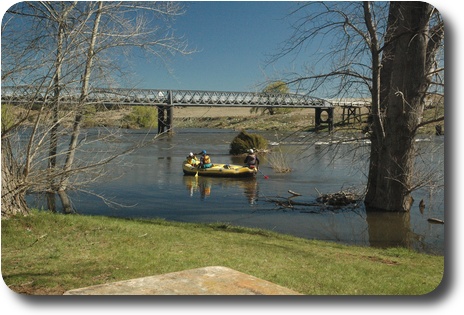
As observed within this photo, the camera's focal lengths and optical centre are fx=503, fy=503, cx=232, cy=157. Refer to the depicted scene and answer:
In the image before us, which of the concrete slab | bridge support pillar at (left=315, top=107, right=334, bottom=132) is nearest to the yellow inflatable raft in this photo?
bridge support pillar at (left=315, top=107, right=334, bottom=132)

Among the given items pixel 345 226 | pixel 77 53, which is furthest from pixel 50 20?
pixel 345 226

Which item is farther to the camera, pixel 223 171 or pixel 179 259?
pixel 223 171

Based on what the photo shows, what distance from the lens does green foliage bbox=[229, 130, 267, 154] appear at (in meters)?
29.9

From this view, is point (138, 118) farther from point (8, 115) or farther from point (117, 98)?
point (8, 115)

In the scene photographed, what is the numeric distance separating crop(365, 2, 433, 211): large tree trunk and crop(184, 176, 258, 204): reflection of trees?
151 inches

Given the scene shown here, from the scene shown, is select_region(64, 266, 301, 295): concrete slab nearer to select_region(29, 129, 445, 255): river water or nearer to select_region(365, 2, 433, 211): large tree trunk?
select_region(29, 129, 445, 255): river water

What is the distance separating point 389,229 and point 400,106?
8.47 ft

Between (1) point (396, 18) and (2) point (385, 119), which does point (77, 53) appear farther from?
(2) point (385, 119)

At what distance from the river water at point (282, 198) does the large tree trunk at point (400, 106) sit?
0.35 metres

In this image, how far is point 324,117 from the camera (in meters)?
12.9

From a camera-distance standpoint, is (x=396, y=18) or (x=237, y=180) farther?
(x=237, y=180)

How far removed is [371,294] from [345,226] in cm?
586

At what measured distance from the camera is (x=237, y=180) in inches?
736

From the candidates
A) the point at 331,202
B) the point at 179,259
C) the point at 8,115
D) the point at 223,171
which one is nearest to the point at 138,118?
the point at 8,115
